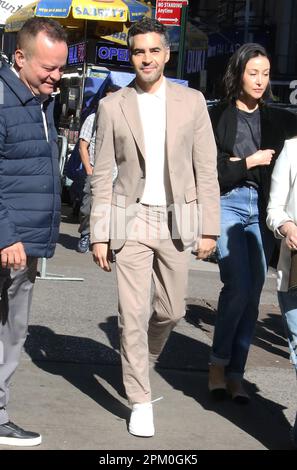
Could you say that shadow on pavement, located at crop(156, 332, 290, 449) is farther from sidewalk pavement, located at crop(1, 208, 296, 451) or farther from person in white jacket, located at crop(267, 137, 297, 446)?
person in white jacket, located at crop(267, 137, 297, 446)

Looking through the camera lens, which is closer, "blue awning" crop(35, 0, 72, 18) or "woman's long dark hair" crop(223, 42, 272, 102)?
"woman's long dark hair" crop(223, 42, 272, 102)

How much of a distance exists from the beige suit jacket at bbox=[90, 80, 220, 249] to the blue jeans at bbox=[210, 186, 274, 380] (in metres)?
0.41

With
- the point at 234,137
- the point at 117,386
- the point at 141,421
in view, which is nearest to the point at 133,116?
the point at 234,137

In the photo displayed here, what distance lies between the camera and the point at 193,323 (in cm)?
816

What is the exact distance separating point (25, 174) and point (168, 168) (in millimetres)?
863

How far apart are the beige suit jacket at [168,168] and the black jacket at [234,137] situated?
0.37 metres

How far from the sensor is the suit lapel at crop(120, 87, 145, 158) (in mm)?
5340

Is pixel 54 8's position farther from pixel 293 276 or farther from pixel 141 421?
pixel 293 276

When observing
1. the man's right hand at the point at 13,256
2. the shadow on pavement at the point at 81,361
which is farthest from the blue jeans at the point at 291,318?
the man's right hand at the point at 13,256

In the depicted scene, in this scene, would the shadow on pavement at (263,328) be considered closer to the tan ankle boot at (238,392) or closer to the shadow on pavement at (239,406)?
the shadow on pavement at (239,406)

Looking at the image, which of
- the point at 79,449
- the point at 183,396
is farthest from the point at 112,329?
the point at 79,449

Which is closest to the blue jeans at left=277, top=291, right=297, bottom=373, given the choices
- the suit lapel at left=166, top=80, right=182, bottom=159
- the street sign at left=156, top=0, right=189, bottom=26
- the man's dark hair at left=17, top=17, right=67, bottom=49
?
the suit lapel at left=166, top=80, right=182, bottom=159

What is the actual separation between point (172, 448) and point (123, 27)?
38.8 feet

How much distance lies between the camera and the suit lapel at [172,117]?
5.34 metres
